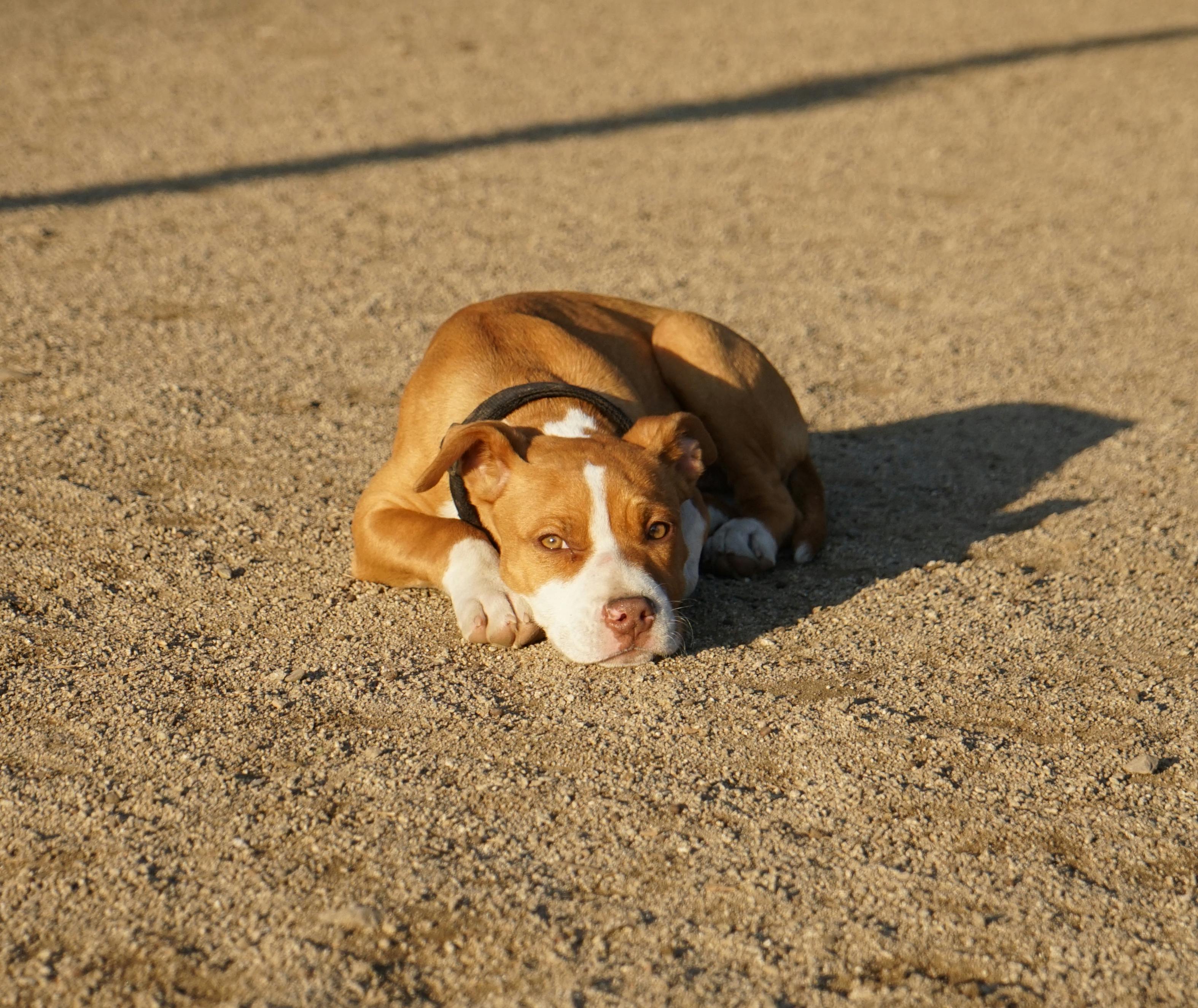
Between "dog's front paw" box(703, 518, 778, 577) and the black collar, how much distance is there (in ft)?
2.41

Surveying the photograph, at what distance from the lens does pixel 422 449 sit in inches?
214

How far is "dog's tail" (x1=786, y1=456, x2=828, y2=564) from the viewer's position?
229 inches

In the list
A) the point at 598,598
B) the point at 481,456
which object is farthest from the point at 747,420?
the point at 598,598

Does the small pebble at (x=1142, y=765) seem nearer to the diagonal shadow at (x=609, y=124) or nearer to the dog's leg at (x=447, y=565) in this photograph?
the dog's leg at (x=447, y=565)

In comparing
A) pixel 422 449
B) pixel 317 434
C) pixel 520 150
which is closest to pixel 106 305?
pixel 317 434

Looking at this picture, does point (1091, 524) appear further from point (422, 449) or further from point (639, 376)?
point (422, 449)

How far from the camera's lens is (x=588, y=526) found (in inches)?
185

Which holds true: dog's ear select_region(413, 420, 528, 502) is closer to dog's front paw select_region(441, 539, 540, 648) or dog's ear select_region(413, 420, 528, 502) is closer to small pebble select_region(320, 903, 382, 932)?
dog's front paw select_region(441, 539, 540, 648)

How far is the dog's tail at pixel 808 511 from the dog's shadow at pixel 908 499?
55 millimetres

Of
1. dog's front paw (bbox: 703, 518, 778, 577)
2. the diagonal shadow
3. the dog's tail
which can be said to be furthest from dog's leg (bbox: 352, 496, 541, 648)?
the diagonal shadow

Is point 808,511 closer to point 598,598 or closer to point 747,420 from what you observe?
point 747,420

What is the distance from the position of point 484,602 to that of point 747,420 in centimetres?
178

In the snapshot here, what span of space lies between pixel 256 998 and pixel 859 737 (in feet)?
6.57

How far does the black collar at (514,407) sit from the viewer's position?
5.04 m
